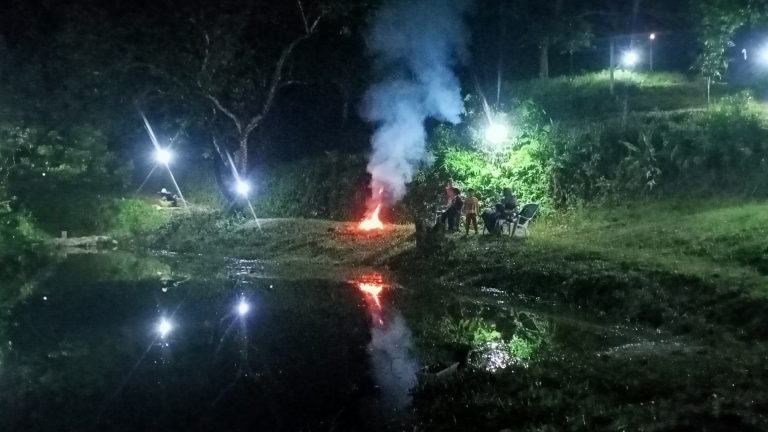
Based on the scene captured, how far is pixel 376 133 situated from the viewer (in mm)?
28641

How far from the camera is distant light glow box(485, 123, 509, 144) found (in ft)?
79.1

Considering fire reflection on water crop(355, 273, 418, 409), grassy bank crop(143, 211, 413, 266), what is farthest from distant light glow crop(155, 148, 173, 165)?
fire reflection on water crop(355, 273, 418, 409)

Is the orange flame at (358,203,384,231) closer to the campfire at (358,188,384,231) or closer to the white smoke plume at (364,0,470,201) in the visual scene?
the campfire at (358,188,384,231)

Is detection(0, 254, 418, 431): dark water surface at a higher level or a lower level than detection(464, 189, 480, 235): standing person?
lower

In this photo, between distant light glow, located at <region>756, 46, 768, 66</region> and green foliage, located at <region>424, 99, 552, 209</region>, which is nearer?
green foliage, located at <region>424, 99, 552, 209</region>

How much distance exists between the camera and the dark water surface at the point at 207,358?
8.83 metres

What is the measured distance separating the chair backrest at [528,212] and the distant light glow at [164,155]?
23.9 metres

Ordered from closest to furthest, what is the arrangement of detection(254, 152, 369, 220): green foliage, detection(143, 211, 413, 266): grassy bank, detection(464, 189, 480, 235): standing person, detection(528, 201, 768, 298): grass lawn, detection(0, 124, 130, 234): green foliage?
detection(528, 201, 768, 298): grass lawn, detection(464, 189, 480, 235): standing person, detection(143, 211, 413, 266): grassy bank, detection(254, 152, 369, 220): green foliage, detection(0, 124, 130, 234): green foliage

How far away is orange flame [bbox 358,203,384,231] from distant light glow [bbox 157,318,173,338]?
10.0 meters

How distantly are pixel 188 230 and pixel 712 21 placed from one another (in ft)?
70.1

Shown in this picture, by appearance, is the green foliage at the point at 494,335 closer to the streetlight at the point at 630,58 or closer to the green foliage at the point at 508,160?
the green foliage at the point at 508,160

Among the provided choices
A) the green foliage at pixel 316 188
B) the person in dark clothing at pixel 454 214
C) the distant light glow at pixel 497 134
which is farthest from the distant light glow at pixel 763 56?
the person in dark clothing at pixel 454 214

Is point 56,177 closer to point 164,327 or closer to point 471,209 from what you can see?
point 471,209

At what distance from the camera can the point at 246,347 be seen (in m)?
12.0
